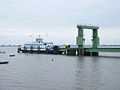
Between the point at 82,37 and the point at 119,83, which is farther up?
the point at 82,37

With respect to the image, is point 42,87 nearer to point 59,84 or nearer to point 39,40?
point 59,84

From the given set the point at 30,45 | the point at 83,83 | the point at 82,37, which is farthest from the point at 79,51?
the point at 83,83

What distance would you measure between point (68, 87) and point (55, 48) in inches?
4003

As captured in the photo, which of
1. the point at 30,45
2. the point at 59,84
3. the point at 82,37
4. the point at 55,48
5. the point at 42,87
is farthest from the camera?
the point at 30,45

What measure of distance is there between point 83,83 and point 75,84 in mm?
1485

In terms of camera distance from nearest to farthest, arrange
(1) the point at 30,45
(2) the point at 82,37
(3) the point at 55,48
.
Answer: (2) the point at 82,37 → (3) the point at 55,48 → (1) the point at 30,45

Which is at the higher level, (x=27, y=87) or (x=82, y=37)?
(x=82, y=37)

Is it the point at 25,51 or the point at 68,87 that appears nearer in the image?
the point at 68,87

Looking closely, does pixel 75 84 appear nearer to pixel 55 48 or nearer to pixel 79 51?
pixel 79 51

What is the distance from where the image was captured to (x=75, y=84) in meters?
40.2

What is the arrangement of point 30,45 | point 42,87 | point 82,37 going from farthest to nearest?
point 30,45 < point 82,37 < point 42,87

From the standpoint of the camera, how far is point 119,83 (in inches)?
1588

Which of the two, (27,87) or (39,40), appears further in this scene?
(39,40)

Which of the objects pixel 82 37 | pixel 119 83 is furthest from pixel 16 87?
pixel 82 37
